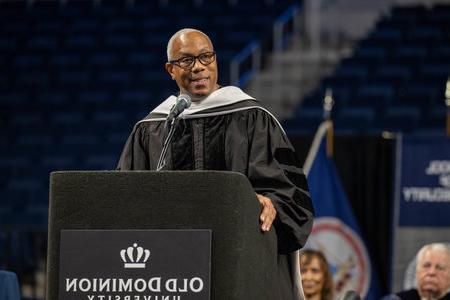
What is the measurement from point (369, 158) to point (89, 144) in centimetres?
549

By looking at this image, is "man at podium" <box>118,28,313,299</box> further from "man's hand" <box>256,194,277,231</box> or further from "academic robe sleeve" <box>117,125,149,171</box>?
"man's hand" <box>256,194,277,231</box>

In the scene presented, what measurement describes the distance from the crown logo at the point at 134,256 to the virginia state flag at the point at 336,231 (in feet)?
11.0

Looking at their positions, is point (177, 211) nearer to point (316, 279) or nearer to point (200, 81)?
point (200, 81)

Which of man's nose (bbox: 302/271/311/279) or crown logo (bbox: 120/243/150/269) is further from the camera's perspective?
man's nose (bbox: 302/271/311/279)

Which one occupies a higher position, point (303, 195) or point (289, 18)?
point (289, 18)

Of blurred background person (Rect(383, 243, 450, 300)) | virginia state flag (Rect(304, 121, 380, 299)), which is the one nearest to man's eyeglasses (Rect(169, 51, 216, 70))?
blurred background person (Rect(383, 243, 450, 300))

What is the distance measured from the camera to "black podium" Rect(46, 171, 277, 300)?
273 centimetres

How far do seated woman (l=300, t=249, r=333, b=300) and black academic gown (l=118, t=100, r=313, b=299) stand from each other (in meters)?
1.99

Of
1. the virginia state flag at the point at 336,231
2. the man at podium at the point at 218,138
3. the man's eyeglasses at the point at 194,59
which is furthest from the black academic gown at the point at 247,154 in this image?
the virginia state flag at the point at 336,231

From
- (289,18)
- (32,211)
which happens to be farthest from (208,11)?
(32,211)

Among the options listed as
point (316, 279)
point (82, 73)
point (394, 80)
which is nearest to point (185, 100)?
point (316, 279)

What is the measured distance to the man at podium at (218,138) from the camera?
311 cm

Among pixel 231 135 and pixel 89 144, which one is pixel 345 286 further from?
pixel 89 144

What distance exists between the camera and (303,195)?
3125mm
